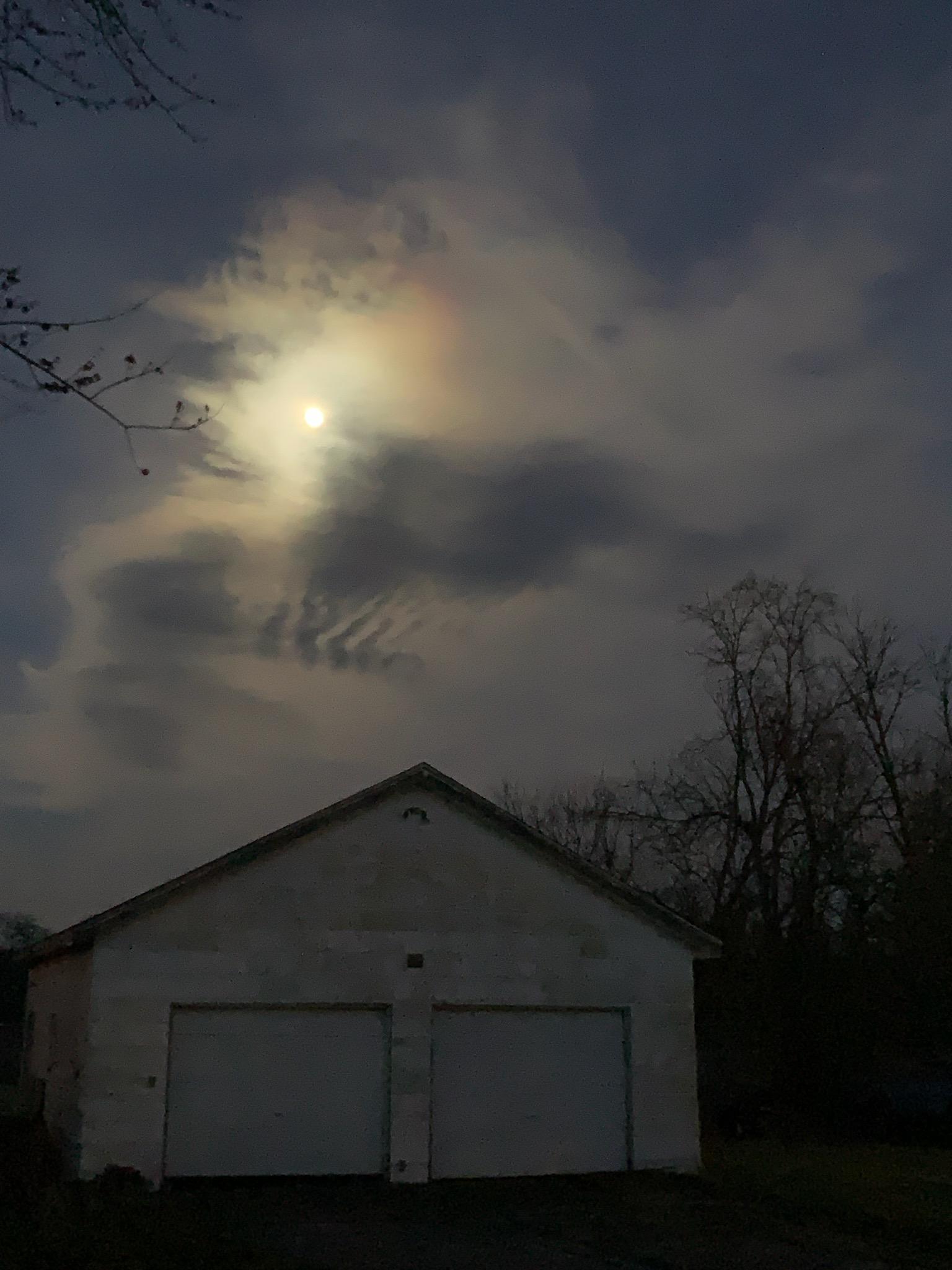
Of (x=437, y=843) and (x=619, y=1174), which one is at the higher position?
(x=437, y=843)

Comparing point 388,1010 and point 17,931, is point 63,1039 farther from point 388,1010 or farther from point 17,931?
point 17,931

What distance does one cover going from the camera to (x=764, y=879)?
31719 mm

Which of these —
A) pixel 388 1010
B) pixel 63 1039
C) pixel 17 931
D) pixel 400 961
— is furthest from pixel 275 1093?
pixel 17 931

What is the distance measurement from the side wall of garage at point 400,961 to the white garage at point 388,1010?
23 millimetres

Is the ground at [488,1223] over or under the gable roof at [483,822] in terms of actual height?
under

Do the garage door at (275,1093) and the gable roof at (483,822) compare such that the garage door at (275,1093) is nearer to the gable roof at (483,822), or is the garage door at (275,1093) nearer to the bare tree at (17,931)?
the gable roof at (483,822)

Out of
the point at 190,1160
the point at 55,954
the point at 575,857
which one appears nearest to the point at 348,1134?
the point at 190,1160

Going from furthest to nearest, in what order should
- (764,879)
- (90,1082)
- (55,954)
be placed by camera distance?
(764,879) → (55,954) → (90,1082)

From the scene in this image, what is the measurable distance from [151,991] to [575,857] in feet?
18.6

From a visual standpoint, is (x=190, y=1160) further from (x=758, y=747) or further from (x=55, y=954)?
(x=758, y=747)

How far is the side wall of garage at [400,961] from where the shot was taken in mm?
14359

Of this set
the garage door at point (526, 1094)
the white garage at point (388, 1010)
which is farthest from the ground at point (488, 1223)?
the white garage at point (388, 1010)

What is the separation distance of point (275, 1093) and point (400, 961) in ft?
7.13

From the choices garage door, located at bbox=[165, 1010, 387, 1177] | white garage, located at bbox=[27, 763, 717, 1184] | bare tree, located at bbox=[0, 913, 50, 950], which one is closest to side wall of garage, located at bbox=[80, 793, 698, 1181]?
white garage, located at bbox=[27, 763, 717, 1184]
